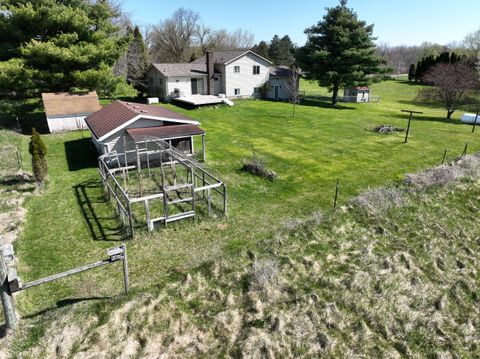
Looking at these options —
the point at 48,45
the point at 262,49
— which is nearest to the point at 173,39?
the point at 262,49

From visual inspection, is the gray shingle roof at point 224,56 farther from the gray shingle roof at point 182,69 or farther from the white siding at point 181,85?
the white siding at point 181,85

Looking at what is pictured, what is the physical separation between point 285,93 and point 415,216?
35.9 m

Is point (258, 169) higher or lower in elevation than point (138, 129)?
lower

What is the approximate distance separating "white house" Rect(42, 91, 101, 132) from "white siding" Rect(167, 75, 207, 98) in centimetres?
1340

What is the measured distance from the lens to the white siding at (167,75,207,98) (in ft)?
130

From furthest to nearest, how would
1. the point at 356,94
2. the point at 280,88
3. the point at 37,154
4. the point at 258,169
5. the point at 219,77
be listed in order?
the point at 356,94, the point at 280,88, the point at 219,77, the point at 258,169, the point at 37,154

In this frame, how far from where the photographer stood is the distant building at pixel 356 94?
159ft

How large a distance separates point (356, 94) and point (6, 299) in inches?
1935

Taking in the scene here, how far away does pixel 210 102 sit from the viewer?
38094 millimetres

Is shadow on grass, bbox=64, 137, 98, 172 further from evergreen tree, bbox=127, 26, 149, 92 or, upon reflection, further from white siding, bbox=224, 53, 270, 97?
white siding, bbox=224, 53, 270, 97

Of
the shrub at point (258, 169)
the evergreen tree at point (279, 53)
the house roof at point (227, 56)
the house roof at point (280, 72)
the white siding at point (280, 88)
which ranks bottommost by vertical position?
the shrub at point (258, 169)

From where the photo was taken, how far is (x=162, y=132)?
1919 cm

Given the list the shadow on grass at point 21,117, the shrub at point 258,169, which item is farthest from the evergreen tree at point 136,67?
the shrub at point 258,169

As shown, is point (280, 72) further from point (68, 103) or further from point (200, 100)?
point (68, 103)
